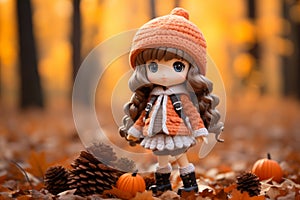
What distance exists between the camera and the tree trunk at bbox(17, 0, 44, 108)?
1223 centimetres

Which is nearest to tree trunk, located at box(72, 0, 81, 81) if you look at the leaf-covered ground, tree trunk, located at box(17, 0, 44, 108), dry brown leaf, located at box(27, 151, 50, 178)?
the leaf-covered ground

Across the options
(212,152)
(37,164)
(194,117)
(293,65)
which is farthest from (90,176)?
(293,65)

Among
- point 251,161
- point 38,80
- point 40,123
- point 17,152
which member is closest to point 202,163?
point 251,161

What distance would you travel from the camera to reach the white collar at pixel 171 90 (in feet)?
10.9

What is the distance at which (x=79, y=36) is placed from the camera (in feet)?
30.8

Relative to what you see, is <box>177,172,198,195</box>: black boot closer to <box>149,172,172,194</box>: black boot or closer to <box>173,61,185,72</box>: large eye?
<box>149,172,172,194</box>: black boot

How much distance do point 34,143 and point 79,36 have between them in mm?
3106

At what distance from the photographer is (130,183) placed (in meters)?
3.16

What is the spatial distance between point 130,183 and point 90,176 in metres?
0.26

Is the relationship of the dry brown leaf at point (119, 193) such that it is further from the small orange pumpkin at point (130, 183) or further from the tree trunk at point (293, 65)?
the tree trunk at point (293, 65)

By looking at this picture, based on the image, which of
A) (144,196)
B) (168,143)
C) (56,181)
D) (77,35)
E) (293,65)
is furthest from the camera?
(293,65)

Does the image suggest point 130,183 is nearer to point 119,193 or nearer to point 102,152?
point 119,193

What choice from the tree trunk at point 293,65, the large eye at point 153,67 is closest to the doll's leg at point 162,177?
the large eye at point 153,67

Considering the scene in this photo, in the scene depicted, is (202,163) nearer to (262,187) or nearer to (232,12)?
(262,187)
